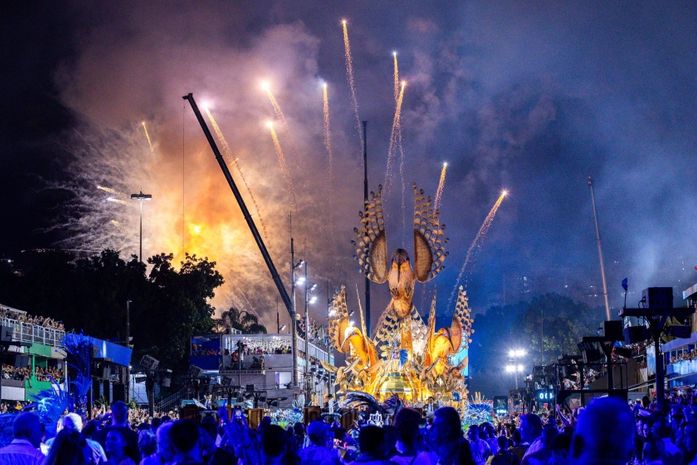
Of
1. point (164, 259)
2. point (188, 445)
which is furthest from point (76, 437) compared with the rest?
point (164, 259)

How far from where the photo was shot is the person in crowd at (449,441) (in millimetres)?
7047

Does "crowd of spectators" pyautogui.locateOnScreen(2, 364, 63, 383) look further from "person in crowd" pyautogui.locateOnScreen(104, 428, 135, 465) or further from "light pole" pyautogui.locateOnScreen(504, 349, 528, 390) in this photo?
"light pole" pyautogui.locateOnScreen(504, 349, 528, 390)

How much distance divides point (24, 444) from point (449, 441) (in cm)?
338

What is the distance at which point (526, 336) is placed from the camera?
331ft

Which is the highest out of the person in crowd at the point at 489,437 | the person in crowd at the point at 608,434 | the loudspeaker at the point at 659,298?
the loudspeaker at the point at 659,298

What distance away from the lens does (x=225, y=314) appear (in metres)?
88.9

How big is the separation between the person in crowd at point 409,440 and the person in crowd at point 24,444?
2891 mm

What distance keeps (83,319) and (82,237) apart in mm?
14437

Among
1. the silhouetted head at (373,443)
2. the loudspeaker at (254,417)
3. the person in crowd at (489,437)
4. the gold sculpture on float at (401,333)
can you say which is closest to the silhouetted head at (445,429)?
the silhouetted head at (373,443)

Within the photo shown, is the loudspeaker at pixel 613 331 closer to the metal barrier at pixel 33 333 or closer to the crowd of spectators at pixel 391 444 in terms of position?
the crowd of spectators at pixel 391 444

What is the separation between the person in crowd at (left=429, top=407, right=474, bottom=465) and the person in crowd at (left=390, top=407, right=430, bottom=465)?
0.42 feet

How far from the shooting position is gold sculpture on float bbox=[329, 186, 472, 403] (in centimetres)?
3350

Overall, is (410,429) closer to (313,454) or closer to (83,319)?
(313,454)

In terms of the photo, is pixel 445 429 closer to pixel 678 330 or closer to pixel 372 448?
pixel 372 448
